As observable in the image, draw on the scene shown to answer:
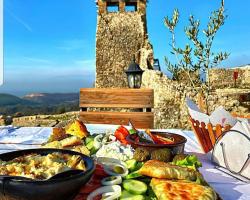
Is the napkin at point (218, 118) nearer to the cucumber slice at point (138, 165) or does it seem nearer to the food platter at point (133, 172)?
the food platter at point (133, 172)

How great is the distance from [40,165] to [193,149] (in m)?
1.15

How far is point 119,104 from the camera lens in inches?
139

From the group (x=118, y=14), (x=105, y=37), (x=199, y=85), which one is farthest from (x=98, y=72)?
(x=199, y=85)

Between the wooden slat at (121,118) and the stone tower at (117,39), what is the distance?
51.6 ft

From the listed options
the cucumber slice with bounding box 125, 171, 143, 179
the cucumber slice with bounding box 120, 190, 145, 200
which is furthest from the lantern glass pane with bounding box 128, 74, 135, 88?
the cucumber slice with bounding box 120, 190, 145, 200

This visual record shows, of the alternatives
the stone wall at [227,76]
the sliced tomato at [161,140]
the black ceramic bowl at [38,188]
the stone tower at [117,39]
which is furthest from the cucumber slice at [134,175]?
the stone wall at [227,76]

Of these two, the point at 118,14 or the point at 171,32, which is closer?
the point at 171,32

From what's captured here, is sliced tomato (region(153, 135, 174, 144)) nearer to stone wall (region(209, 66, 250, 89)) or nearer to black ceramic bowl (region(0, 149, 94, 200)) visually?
black ceramic bowl (region(0, 149, 94, 200))

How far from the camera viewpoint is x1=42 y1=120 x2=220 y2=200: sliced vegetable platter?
3.56 ft

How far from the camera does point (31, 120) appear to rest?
1490 centimetres

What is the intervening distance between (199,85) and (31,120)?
27.8 feet

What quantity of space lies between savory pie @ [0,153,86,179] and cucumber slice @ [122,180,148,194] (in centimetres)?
16

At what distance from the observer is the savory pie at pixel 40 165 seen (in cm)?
105

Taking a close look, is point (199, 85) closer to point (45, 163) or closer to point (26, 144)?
point (26, 144)
